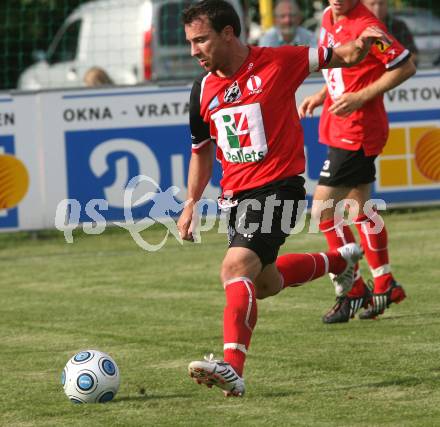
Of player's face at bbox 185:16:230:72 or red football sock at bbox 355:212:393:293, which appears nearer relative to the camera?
player's face at bbox 185:16:230:72

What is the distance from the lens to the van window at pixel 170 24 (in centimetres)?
1736

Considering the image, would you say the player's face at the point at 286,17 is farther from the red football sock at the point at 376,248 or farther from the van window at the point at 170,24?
the red football sock at the point at 376,248

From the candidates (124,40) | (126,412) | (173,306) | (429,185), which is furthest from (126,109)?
(126,412)

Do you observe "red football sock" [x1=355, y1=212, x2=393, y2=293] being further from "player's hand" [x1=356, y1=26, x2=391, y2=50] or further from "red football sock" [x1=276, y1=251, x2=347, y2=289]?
"player's hand" [x1=356, y1=26, x2=391, y2=50]

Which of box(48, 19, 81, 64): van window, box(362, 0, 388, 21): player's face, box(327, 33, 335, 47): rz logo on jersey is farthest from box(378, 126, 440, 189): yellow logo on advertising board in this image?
box(48, 19, 81, 64): van window

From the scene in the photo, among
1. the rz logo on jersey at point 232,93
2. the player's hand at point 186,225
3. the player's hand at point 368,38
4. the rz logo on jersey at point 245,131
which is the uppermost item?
the player's hand at point 368,38

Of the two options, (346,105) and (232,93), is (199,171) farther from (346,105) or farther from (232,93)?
(346,105)

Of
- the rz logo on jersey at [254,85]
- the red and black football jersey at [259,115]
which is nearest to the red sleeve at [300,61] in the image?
the red and black football jersey at [259,115]

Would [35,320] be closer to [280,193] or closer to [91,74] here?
[280,193]

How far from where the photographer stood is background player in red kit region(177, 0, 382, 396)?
20.6ft

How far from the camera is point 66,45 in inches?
806

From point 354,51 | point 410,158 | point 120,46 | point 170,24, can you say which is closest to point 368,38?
point 354,51

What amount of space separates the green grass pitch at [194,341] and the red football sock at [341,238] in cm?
25

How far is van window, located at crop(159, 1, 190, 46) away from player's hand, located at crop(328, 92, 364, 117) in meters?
10.2
